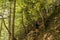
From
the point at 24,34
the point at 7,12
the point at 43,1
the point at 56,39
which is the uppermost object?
the point at 43,1

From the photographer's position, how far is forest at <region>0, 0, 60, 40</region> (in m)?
9.81

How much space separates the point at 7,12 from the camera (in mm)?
10617

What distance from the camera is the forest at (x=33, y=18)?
9812 millimetres

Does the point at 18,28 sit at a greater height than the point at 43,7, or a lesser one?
lesser

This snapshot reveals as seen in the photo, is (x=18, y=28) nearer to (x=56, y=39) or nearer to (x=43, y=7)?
(x=43, y=7)

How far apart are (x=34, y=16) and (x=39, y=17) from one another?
1.05 feet

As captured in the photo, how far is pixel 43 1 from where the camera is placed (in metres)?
10.1

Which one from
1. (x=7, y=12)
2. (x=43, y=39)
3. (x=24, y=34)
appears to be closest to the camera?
(x=43, y=39)

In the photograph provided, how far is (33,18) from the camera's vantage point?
11.0 metres

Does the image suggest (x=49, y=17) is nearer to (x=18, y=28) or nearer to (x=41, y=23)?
(x=41, y=23)

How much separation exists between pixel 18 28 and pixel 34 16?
1626mm

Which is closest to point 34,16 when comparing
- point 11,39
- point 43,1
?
point 43,1

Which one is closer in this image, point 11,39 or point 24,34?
point 11,39

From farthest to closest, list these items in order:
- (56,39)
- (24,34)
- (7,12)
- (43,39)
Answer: (24,34)
(7,12)
(43,39)
(56,39)
